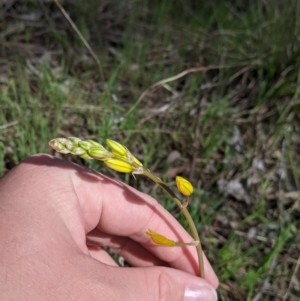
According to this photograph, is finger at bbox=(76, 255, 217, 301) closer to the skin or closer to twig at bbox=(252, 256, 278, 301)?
the skin

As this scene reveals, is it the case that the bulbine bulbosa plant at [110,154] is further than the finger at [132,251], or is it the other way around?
the finger at [132,251]

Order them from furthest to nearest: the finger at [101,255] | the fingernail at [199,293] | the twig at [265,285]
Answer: the twig at [265,285] → the finger at [101,255] → the fingernail at [199,293]

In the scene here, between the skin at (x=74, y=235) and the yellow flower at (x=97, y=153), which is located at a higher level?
the yellow flower at (x=97, y=153)

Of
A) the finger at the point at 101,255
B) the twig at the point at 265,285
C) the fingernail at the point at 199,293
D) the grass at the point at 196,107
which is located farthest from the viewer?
the grass at the point at 196,107

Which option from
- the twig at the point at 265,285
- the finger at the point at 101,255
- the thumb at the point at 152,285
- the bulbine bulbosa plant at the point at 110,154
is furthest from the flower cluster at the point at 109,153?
the twig at the point at 265,285

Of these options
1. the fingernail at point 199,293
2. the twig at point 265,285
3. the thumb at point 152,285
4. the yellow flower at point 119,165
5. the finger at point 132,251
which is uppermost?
the yellow flower at point 119,165

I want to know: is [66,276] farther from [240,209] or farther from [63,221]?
[240,209]

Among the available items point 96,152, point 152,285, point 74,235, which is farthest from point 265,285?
point 96,152

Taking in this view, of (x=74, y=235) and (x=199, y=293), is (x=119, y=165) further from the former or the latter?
(x=199, y=293)

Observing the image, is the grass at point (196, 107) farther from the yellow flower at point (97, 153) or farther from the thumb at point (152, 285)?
the yellow flower at point (97, 153)
